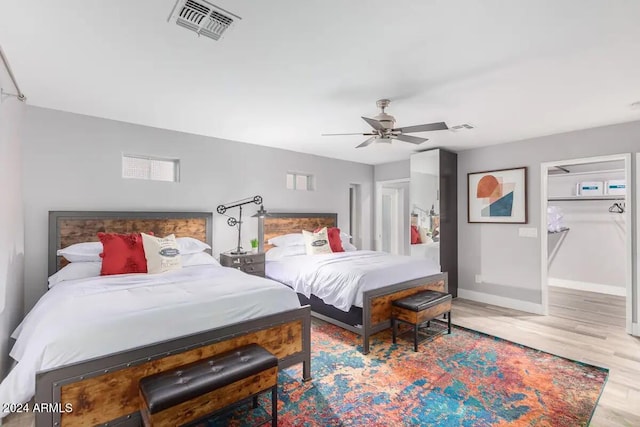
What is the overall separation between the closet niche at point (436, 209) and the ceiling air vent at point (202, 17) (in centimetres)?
411

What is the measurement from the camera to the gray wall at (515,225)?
394 centimetres

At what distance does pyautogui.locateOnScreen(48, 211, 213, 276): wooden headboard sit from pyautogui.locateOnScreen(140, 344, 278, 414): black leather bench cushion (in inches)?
92.7

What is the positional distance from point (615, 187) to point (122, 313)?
25.0 feet

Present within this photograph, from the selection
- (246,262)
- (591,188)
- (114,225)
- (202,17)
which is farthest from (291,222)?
(591,188)

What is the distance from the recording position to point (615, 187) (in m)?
5.60

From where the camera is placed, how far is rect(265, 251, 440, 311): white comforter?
11.1 feet

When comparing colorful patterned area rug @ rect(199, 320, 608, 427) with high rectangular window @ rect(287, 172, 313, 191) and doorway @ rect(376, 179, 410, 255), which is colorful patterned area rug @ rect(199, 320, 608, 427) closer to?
high rectangular window @ rect(287, 172, 313, 191)

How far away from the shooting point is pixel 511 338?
11.7 feet

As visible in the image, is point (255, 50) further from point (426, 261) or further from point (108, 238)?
point (426, 261)

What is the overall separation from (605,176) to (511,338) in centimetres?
436

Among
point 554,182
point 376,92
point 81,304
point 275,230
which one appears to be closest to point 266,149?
point 275,230

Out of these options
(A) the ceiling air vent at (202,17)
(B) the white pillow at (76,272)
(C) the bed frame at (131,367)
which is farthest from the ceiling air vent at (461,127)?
(B) the white pillow at (76,272)

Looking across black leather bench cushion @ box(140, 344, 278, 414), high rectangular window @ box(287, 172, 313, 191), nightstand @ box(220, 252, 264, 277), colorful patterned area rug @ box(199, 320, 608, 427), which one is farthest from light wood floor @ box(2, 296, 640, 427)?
high rectangular window @ box(287, 172, 313, 191)

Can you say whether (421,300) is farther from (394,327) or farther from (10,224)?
(10,224)
